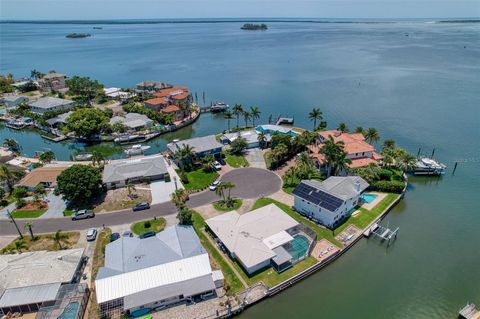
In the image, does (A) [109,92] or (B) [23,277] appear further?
(A) [109,92]

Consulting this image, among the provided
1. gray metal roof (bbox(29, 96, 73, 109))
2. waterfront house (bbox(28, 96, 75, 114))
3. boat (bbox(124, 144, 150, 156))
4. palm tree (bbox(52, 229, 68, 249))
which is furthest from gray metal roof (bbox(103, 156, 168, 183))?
gray metal roof (bbox(29, 96, 73, 109))

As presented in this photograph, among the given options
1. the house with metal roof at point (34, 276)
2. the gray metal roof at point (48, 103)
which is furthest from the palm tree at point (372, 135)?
the gray metal roof at point (48, 103)

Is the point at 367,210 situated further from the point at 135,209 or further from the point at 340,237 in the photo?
the point at 135,209

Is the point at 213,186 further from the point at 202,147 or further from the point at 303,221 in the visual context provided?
the point at 303,221

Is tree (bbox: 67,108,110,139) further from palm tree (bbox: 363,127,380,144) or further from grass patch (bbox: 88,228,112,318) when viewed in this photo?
palm tree (bbox: 363,127,380,144)

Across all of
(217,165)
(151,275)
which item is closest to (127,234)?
(151,275)

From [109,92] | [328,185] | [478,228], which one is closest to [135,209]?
[328,185]
